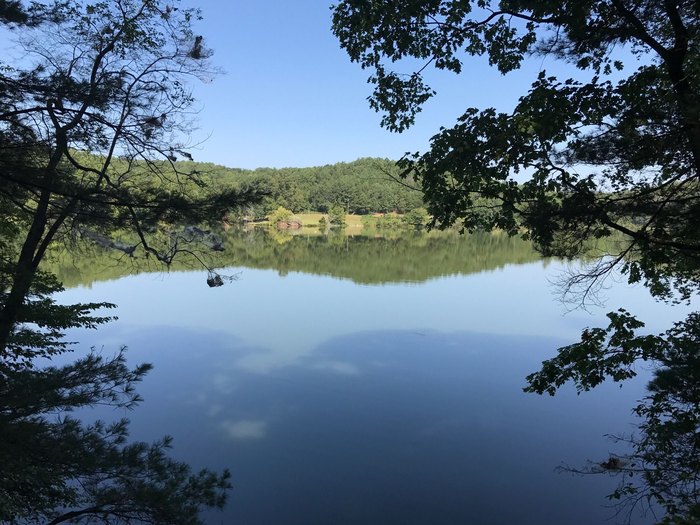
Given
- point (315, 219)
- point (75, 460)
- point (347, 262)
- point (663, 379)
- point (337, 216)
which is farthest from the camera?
point (315, 219)

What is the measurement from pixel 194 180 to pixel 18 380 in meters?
3.27

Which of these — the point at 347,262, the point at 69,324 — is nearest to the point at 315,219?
the point at 347,262

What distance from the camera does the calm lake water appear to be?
20.1 feet

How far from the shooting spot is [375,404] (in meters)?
9.05

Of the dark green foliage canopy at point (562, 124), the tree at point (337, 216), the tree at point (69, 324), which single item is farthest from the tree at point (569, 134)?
the tree at point (337, 216)

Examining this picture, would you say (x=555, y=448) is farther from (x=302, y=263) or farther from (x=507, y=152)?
(x=302, y=263)

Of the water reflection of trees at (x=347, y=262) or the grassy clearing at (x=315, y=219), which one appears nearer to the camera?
the water reflection of trees at (x=347, y=262)

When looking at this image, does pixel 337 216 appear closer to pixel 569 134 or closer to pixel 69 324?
pixel 69 324

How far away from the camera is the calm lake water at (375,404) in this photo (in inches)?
241

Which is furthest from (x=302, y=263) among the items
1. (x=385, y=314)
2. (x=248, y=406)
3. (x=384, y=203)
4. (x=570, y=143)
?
(x=384, y=203)

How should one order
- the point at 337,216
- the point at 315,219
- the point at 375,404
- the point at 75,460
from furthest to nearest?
the point at 315,219, the point at 337,216, the point at 375,404, the point at 75,460

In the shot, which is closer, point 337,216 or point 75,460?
point 75,460

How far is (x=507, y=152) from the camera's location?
360 cm

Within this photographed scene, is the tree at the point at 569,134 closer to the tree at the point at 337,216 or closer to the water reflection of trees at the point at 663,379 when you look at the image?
the water reflection of trees at the point at 663,379
